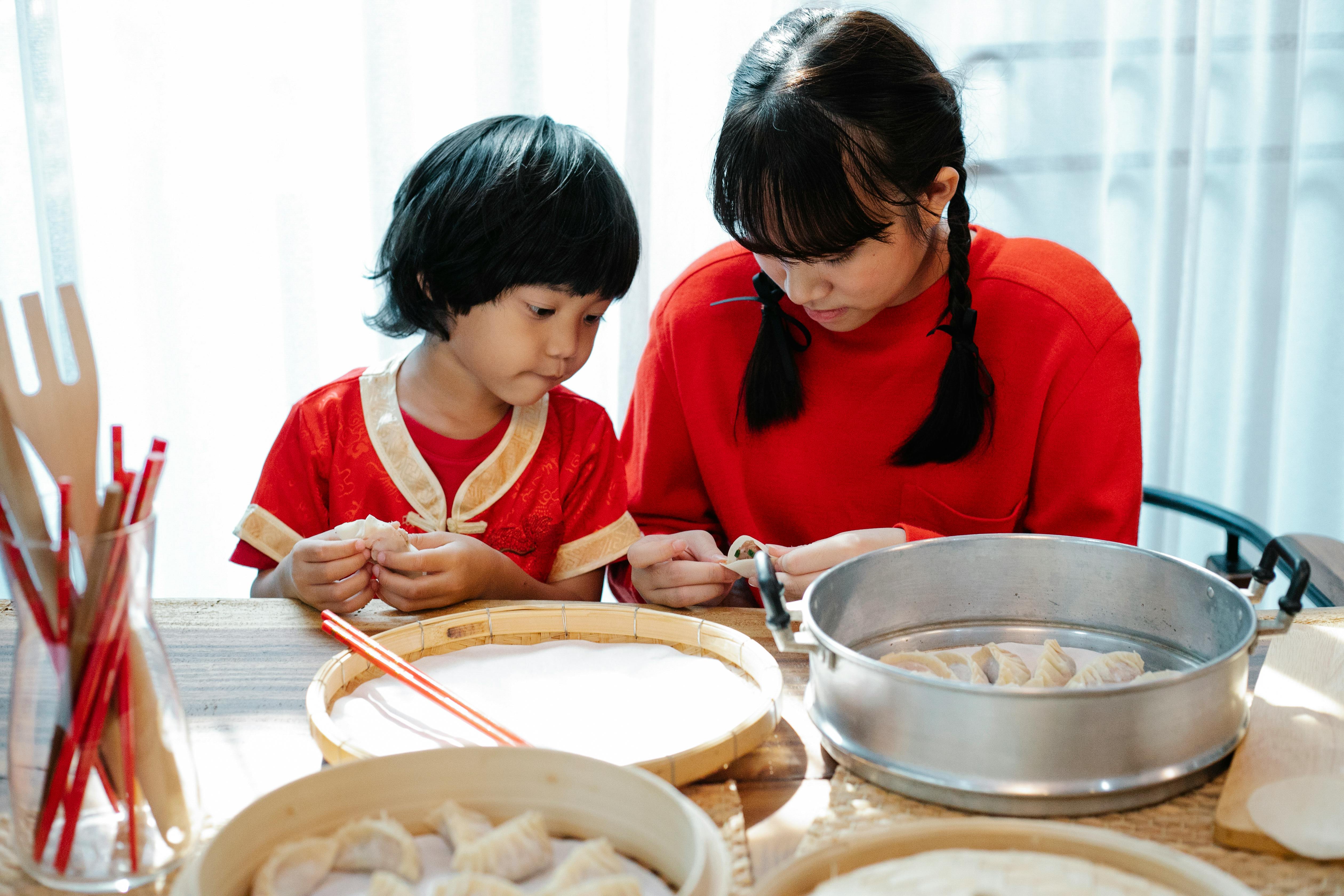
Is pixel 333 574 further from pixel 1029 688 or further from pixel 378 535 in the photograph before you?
pixel 1029 688

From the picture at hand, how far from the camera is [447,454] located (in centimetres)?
140

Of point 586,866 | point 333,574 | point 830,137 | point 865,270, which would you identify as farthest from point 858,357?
point 586,866

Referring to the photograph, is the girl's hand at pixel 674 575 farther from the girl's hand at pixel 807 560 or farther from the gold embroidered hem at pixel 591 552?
the gold embroidered hem at pixel 591 552

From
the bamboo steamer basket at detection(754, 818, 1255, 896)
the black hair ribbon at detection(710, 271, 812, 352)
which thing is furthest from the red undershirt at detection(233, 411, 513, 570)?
the bamboo steamer basket at detection(754, 818, 1255, 896)

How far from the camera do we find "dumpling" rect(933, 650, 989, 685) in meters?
0.84

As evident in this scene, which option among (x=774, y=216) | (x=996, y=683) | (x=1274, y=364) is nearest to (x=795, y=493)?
(x=774, y=216)

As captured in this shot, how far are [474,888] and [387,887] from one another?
2.0 inches

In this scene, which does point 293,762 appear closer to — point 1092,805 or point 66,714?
point 66,714

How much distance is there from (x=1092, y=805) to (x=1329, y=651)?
1.21ft

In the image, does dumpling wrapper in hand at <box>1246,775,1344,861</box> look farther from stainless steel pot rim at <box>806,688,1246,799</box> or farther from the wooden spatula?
the wooden spatula

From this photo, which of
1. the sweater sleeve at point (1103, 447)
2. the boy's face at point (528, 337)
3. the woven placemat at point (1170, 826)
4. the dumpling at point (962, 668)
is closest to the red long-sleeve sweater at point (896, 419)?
the sweater sleeve at point (1103, 447)

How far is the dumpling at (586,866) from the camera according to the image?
1.93 feet

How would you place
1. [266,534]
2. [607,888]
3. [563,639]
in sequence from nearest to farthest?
[607,888], [563,639], [266,534]

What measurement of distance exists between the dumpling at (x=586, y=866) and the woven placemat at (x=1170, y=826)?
0.37 feet
